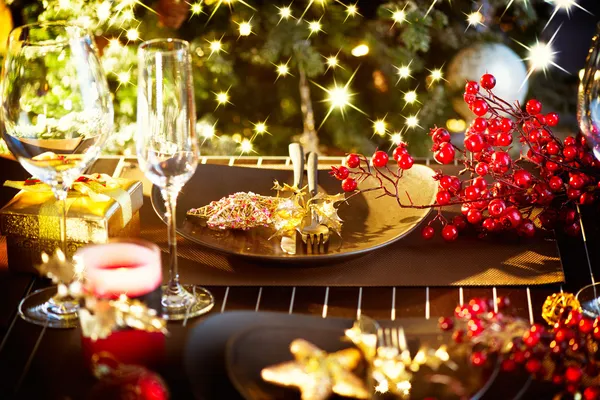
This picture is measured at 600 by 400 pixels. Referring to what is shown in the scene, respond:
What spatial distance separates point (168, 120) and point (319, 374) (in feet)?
1.17

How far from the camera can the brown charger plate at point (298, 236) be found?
1.09m

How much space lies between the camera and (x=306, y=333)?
0.85 m

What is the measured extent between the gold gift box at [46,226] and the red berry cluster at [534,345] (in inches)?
18.6

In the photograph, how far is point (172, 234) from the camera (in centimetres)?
97

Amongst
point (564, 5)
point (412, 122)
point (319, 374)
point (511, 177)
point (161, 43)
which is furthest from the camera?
point (564, 5)

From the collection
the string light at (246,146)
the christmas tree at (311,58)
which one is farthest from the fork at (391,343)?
the string light at (246,146)

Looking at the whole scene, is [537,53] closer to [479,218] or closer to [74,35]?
[479,218]

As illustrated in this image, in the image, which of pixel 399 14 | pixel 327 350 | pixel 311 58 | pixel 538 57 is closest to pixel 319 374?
pixel 327 350

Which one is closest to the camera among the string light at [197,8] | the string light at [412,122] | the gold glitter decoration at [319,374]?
the gold glitter decoration at [319,374]

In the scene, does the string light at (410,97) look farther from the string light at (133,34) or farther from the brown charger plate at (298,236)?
the brown charger plate at (298,236)

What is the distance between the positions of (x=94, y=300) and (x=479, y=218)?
607mm

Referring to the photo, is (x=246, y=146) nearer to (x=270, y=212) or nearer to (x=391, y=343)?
(x=270, y=212)

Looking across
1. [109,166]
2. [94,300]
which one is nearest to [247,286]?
[94,300]

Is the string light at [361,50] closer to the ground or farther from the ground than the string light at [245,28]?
closer to the ground
